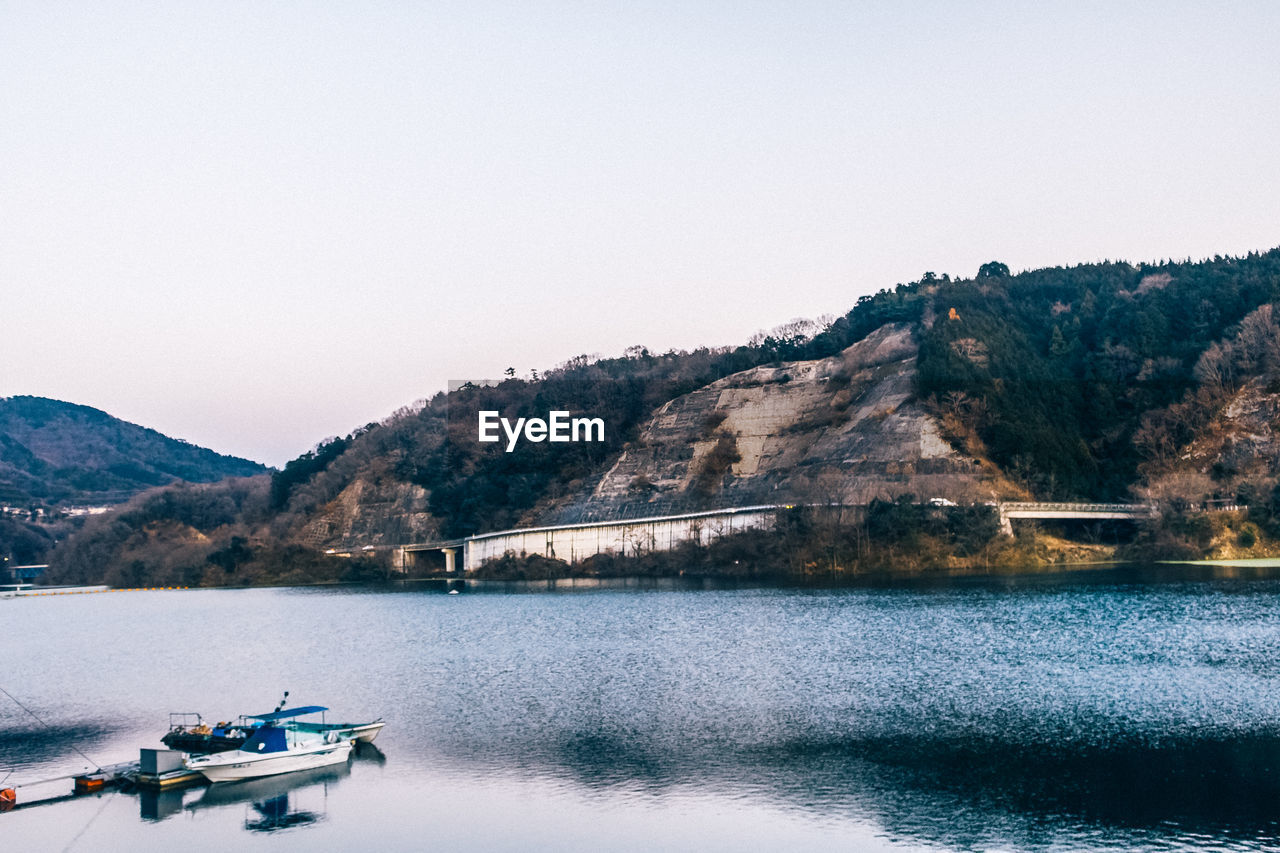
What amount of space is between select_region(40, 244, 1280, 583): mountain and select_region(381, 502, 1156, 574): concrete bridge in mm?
3849

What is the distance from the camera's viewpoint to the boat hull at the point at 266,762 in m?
34.1

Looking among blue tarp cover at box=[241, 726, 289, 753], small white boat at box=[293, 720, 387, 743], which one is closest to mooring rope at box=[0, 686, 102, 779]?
blue tarp cover at box=[241, 726, 289, 753]

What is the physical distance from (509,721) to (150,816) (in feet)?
42.4

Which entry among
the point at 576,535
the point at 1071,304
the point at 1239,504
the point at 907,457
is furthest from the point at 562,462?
the point at 1239,504

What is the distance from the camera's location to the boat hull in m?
34.1

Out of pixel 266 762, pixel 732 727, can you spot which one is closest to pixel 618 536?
pixel 732 727

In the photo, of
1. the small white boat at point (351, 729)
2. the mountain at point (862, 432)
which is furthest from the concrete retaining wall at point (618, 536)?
the small white boat at point (351, 729)

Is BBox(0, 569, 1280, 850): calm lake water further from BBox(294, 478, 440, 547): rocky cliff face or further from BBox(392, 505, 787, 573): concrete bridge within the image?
BBox(294, 478, 440, 547): rocky cliff face

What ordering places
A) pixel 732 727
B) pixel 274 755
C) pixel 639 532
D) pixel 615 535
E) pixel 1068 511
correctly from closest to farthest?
pixel 274 755
pixel 732 727
pixel 1068 511
pixel 639 532
pixel 615 535

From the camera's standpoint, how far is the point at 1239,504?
99.9 metres

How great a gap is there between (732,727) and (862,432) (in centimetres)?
8753

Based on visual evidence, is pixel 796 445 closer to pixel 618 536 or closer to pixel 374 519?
pixel 618 536

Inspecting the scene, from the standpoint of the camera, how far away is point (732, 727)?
37.8 metres

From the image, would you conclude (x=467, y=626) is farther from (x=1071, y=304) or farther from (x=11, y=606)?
(x=1071, y=304)
